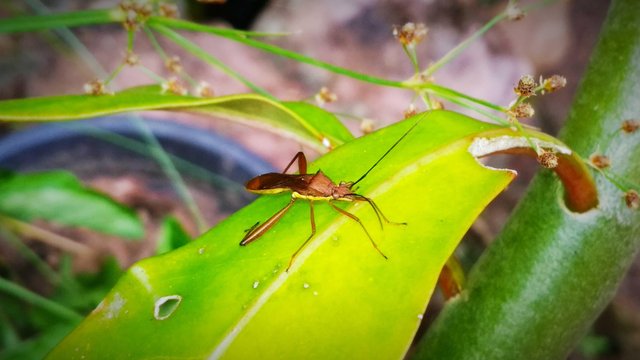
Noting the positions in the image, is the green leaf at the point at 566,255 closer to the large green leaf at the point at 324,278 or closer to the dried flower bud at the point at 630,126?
the dried flower bud at the point at 630,126

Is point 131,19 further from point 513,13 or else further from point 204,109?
point 513,13

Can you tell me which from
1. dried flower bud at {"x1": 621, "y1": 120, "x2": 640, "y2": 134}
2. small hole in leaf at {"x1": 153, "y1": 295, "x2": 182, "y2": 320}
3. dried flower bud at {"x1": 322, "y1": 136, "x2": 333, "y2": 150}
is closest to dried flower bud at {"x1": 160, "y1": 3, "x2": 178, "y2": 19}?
dried flower bud at {"x1": 322, "y1": 136, "x2": 333, "y2": 150}

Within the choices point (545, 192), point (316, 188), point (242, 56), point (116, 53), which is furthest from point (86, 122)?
point (545, 192)

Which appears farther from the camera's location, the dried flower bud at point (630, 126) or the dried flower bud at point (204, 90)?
the dried flower bud at point (204, 90)

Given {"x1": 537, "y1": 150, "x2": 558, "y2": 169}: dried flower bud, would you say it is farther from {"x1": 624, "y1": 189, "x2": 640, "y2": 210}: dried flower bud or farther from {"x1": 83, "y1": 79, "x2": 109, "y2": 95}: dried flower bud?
{"x1": 83, "y1": 79, "x2": 109, "y2": 95}: dried flower bud

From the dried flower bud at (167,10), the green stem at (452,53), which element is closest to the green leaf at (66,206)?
the dried flower bud at (167,10)

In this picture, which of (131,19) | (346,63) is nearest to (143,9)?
(131,19)

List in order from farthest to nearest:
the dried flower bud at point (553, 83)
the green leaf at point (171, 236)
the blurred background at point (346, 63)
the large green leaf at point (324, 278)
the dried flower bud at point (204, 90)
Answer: the blurred background at point (346, 63)
the green leaf at point (171, 236)
the dried flower bud at point (204, 90)
the dried flower bud at point (553, 83)
the large green leaf at point (324, 278)
